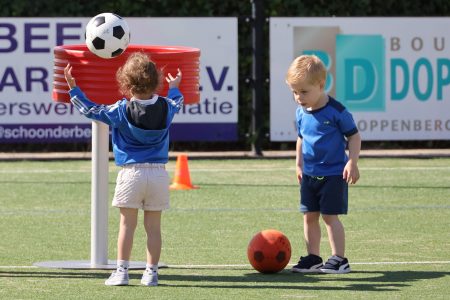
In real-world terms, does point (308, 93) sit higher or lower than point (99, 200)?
higher

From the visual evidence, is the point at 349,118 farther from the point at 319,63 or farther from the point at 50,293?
the point at 50,293

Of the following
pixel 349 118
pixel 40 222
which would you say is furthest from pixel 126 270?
pixel 40 222

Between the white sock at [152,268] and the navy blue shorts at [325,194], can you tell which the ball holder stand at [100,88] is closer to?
the white sock at [152,268]

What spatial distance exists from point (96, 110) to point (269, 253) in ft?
4.84

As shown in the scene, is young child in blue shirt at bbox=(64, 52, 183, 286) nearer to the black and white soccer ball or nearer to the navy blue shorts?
the black and white soccer ball

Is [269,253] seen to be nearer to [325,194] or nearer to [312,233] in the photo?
[312,233]

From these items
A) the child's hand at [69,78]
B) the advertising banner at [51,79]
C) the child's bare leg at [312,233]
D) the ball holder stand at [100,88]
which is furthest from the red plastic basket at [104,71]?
the advertising banner at [51,79]

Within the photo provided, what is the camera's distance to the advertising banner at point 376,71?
18062 mm

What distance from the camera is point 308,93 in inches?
345

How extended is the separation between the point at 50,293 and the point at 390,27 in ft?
36.5

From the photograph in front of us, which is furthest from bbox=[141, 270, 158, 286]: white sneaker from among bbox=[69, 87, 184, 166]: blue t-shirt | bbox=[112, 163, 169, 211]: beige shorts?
bbox=[69, 87, 184, 166]: blue t-shirt

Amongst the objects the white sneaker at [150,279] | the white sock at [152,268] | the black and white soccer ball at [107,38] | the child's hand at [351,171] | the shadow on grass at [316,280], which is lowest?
the shadow on grass at [316,280]

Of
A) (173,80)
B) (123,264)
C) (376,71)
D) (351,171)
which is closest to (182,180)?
(376,71)

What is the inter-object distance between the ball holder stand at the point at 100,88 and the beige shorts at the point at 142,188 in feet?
2.23
